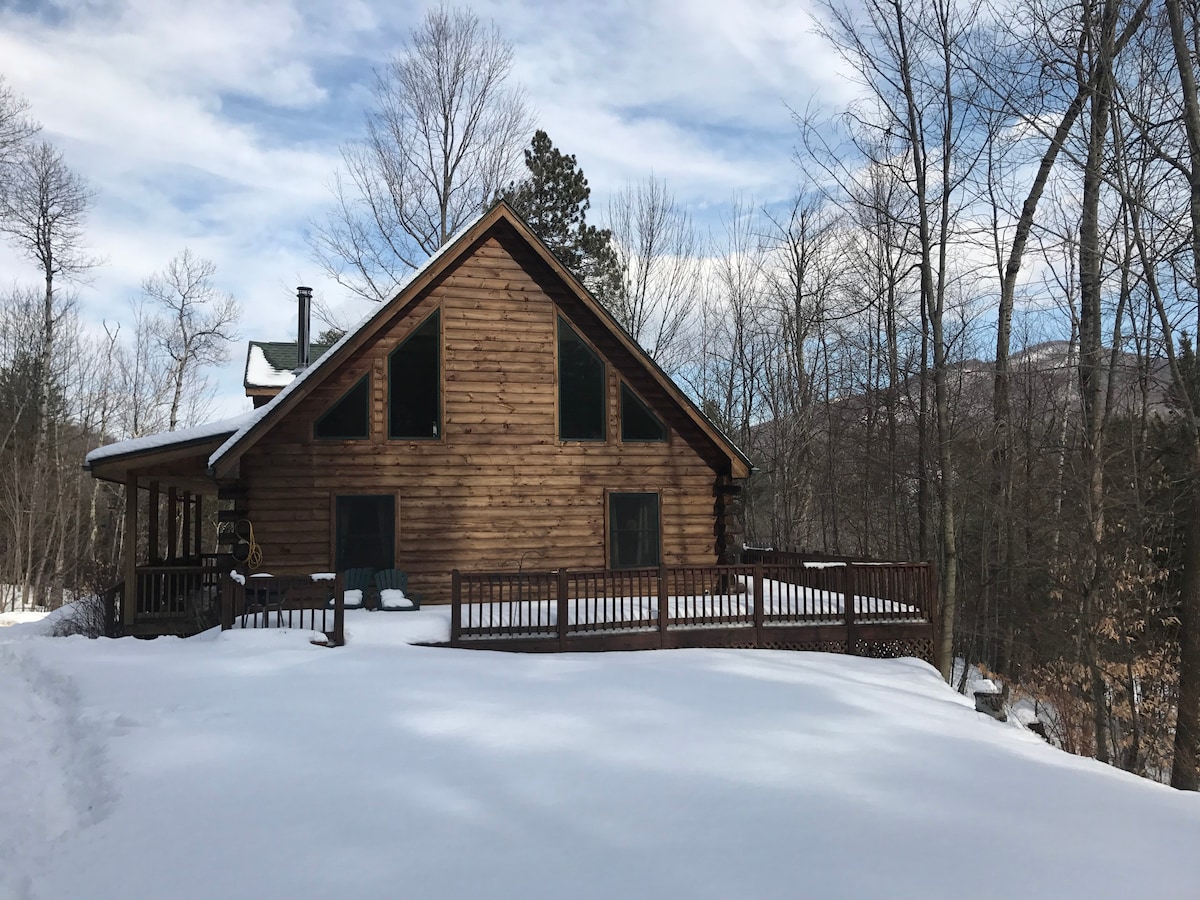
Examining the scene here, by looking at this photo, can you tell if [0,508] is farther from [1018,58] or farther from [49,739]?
[1018,58]

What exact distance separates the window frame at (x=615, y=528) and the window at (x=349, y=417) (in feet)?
14.6

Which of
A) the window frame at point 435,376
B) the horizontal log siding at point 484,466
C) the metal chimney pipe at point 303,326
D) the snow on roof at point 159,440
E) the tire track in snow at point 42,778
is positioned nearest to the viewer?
the tire track in snow at point 42,778

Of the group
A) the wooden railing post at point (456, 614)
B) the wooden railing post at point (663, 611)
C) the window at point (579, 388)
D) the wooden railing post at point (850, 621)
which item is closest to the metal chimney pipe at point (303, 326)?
the window at point (579, 388)

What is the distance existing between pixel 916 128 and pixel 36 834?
17403 mm

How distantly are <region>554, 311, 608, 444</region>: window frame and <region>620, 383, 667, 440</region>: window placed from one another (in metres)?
0.33

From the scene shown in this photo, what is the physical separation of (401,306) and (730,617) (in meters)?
7.47

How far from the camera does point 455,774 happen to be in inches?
211

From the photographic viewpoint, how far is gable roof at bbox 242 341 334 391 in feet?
58.7

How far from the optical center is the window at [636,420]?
14.4 m

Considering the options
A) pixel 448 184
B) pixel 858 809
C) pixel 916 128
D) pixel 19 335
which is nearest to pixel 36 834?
pixel 858 809

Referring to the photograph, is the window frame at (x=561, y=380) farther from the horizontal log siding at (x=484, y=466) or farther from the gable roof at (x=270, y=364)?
the gable roof at (x=270, y=364)

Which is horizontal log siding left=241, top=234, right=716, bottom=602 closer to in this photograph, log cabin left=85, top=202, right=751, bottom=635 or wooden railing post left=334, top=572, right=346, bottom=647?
log cabin left=85, top=202, right=751, bottom=635

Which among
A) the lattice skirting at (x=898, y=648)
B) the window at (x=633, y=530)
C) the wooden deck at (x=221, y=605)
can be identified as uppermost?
the window at (x=633, y=530)

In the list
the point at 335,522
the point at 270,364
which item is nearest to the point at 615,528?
the point at 335,522
